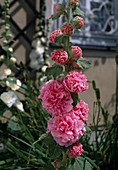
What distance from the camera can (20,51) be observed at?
1883 mm

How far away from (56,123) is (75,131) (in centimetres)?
6

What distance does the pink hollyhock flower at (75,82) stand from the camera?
1.60 ft

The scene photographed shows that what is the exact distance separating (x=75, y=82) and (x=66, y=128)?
0.13 metres

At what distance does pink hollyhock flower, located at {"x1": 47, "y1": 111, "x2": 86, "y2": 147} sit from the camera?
0.51 meters

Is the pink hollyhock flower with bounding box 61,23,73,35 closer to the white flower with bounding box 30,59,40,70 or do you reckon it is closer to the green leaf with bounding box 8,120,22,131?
the green leaf with bounding box 8,120,22,131

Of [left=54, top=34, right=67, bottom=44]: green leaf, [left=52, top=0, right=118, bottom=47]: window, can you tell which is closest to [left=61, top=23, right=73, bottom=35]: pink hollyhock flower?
[left=54, top=34, right=67, bottom=44]: green leaf

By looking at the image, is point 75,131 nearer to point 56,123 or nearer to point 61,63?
point 56,123

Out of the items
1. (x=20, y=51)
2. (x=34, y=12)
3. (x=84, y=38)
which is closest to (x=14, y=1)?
(x=34, y=12)

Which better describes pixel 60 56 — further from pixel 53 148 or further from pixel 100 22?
pixel 100 22

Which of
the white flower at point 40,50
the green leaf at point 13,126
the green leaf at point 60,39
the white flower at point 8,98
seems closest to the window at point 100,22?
the white flower at point 40,50

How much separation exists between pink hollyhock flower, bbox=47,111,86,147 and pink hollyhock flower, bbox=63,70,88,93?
85mm

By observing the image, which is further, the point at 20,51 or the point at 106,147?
the point at 20,51

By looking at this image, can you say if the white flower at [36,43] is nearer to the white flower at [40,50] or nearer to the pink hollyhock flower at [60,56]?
the white flower at [40,50]

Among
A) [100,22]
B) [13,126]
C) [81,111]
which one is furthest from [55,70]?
[100,22]
